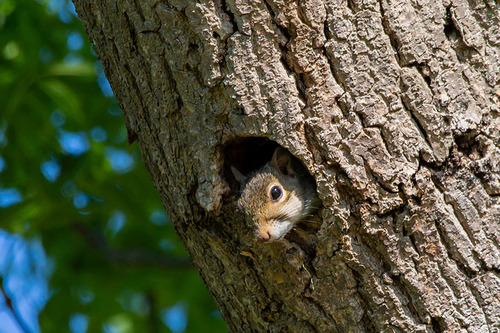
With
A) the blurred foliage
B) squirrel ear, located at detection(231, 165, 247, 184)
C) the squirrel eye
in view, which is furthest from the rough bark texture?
the blurred foliage

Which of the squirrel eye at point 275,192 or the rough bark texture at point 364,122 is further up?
the rough bark texture at point 364,122

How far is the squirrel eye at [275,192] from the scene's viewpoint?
12.3 feet

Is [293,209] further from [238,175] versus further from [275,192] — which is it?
[238,175]

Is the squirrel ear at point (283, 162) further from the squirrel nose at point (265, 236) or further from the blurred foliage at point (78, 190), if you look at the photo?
the blurred foliage at point (78, 190)

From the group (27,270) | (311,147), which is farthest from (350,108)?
(27,270)

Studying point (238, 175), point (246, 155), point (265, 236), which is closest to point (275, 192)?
point (246, 155)

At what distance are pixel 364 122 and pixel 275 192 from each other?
3.77 feet

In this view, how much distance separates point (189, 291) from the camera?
17.4ft

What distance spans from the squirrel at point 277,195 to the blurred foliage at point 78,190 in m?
1.62

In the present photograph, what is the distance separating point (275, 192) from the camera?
3770 mm

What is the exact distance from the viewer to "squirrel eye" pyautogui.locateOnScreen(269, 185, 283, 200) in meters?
3.75

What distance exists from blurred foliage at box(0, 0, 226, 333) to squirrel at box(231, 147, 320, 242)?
5.33 ft

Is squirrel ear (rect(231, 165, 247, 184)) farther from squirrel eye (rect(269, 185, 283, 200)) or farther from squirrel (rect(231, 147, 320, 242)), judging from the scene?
squirrel eye (rect(269, 185, 283, 200))

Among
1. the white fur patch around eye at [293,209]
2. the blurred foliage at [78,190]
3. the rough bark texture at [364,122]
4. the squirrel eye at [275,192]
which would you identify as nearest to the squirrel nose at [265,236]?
the rough bark texture at [364,122]
